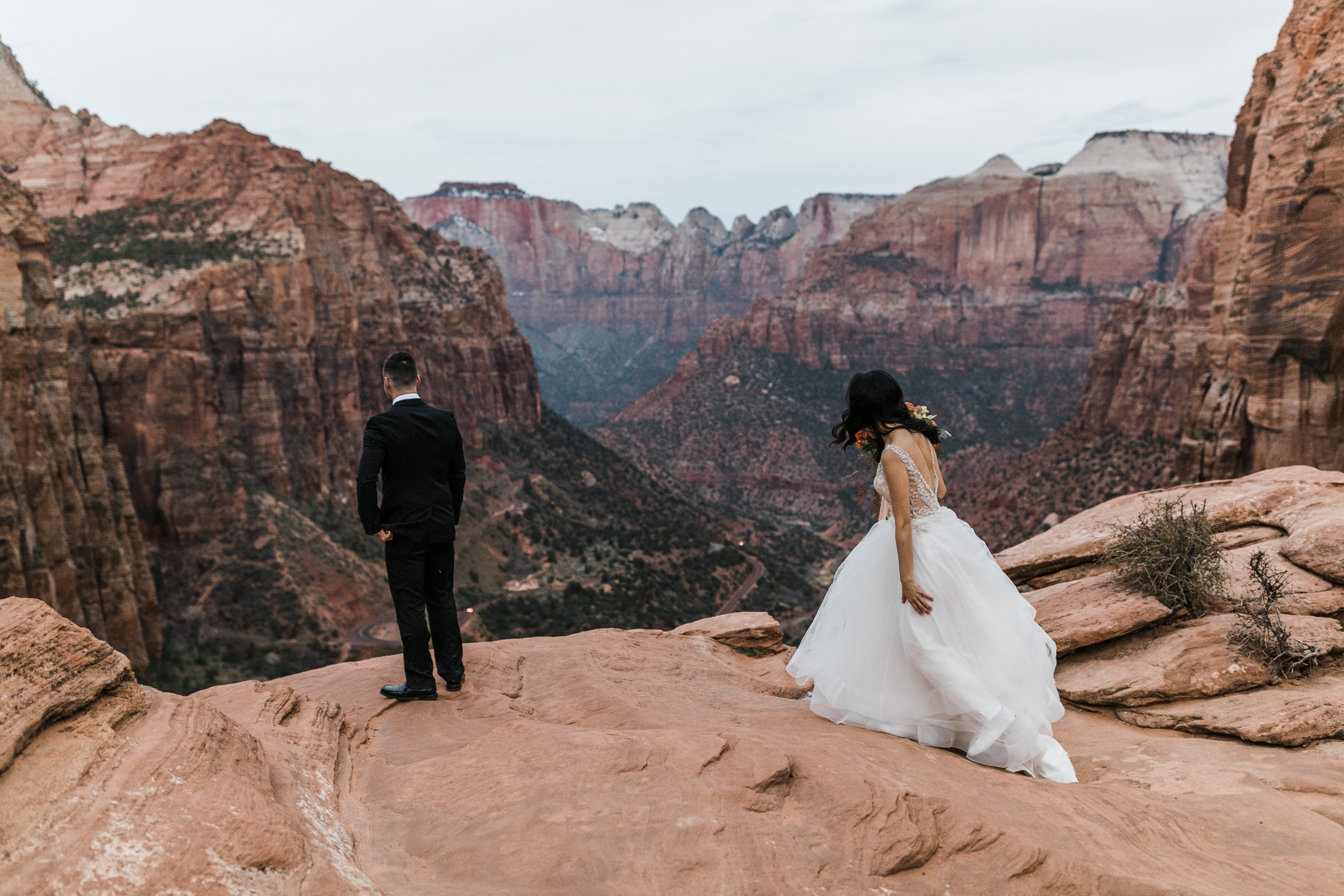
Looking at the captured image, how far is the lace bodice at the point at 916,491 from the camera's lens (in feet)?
19.2

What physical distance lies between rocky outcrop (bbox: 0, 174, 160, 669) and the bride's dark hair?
20302 millimetres

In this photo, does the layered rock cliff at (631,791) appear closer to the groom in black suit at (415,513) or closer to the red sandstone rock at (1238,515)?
the groom in black suit at (415,513)

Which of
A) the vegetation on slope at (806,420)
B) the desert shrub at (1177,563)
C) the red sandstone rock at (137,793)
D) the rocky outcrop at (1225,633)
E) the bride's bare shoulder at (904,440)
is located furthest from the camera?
the vegetation on slope at (806,420)

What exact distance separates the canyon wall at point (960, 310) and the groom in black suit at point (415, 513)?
86.9 m

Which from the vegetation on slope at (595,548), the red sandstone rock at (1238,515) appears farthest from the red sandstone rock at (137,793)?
the vegetation on slope at (595,548)

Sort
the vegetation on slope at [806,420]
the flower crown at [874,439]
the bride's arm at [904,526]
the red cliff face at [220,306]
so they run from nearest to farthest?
1. the bride's arm at [904,526]
2. the flower crown at [874,439]
3. the red cliff face at [220,306]
4. the vegetation on slope at [806,420]

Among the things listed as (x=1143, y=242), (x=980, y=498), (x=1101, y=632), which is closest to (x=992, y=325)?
(x=1143, y=242)

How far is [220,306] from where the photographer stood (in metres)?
36.0

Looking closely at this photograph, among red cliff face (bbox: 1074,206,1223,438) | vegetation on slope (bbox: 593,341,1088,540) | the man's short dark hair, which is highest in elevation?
the man's short dark hair

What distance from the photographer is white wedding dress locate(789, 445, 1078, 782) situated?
5625mm

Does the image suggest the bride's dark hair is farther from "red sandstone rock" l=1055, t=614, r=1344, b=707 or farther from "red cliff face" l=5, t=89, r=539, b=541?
"red cliff face" l=5, t=89, r=539, b=541

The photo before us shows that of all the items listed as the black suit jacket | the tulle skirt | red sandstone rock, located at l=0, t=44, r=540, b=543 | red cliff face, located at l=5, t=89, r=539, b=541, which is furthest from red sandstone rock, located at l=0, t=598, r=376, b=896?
red cliff face, located at l=5, t=89, r=539, b=541

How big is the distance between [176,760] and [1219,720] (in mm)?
7038

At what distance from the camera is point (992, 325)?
399 feet
